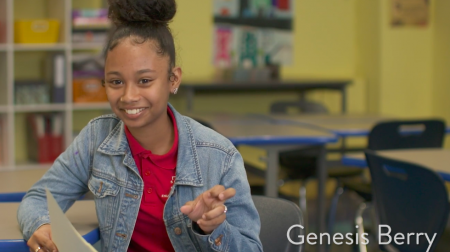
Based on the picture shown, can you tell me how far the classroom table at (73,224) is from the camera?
1.31 m

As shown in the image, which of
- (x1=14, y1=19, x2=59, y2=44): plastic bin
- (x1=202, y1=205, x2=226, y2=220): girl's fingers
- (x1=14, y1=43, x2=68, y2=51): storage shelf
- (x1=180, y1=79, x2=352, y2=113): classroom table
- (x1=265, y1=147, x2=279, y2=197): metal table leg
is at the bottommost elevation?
(x1=265, y1=147, x2=279, y2=197): metal table leg

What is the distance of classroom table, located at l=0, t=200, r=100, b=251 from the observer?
1.31 metres

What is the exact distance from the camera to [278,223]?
4.98ft

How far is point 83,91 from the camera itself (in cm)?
443

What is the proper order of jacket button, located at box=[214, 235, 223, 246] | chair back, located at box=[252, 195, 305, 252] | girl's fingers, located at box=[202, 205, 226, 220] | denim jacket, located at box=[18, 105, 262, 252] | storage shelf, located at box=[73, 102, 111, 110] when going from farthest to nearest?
1. storage shelf, located at box=[73, 102, 111, 110]
2. chair back, located at box=[252, 195, 305, 252]
3. denim jacket, located at box=[18, 105, 262, 252]
4. jacket button, located at box=[214, 235, 223, 246]
5. girl's fingers, located at box=[202, 205, 226, 220]

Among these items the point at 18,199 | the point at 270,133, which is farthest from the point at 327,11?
the point at 18,199

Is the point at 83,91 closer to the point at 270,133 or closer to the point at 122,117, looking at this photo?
the point at 270,133

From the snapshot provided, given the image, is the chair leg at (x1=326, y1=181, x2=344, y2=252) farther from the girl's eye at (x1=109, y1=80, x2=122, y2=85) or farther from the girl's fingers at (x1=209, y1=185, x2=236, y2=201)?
the girl's fingers at (x1=209, y1=185, x2=236, y2=201)

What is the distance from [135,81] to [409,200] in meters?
1.23

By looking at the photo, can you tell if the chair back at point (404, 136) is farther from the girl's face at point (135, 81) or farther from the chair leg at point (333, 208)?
the girl's face at point (135, 81)

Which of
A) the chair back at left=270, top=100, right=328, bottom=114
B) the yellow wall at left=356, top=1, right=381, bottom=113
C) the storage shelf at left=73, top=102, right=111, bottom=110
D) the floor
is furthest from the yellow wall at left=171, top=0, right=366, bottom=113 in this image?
the storage shelf at left=73, top=102, right=111, bottom=110

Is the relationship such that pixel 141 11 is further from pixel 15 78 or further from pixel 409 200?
pixel 15 78

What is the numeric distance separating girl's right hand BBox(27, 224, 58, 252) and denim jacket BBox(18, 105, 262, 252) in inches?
1.0

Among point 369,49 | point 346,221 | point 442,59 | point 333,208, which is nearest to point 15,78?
point 333,208
